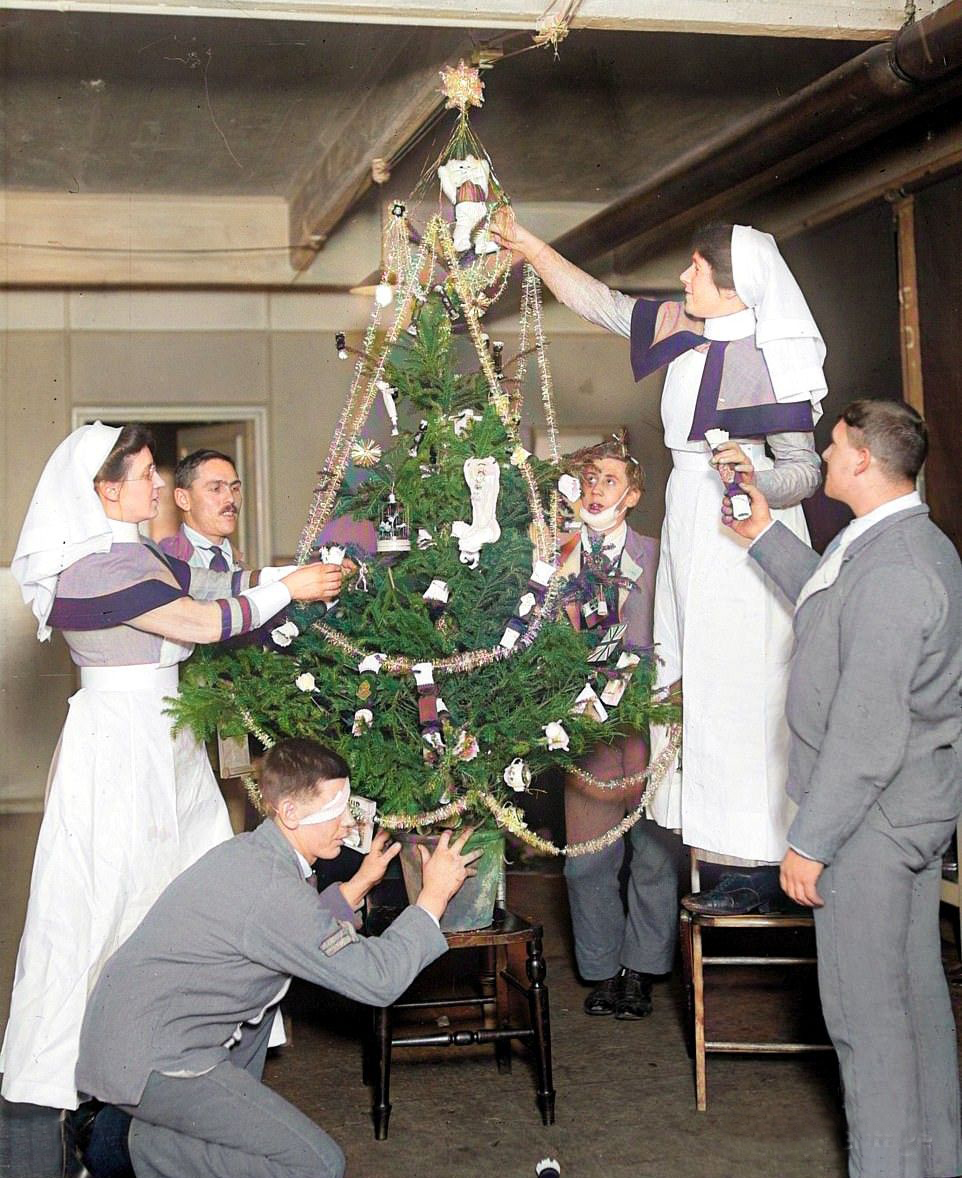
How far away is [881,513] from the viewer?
9.04ft

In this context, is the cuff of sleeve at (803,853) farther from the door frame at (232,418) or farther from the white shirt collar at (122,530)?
the door frame at (232,418)

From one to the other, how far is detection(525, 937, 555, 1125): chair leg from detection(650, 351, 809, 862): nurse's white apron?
50cm

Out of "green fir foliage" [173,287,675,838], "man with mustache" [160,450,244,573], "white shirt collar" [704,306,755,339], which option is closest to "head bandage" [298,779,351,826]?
"green fir foliage" [173,287,675,838]

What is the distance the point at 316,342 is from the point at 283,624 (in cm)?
430

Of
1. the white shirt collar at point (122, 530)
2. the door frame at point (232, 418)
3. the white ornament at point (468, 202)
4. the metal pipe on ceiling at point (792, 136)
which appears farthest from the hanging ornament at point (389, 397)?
the door frame at point (232, 418)

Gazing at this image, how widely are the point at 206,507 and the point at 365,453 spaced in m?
1.12

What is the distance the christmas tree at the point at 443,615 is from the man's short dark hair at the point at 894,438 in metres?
0.75

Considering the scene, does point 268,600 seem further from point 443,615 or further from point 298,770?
point 298,770

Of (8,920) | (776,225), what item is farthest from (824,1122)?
(776,225)

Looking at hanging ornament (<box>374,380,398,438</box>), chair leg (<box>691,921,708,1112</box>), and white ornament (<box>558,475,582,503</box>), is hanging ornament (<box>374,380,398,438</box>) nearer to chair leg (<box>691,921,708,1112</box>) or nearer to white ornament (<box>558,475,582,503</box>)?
white ornament (<box>558,475,582,503</box>)

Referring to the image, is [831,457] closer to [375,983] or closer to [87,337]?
[375,983]

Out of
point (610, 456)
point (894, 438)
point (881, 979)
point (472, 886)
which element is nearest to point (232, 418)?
point (610, 456)

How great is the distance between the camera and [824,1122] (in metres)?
3.24

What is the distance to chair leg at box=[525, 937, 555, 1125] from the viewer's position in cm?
325
